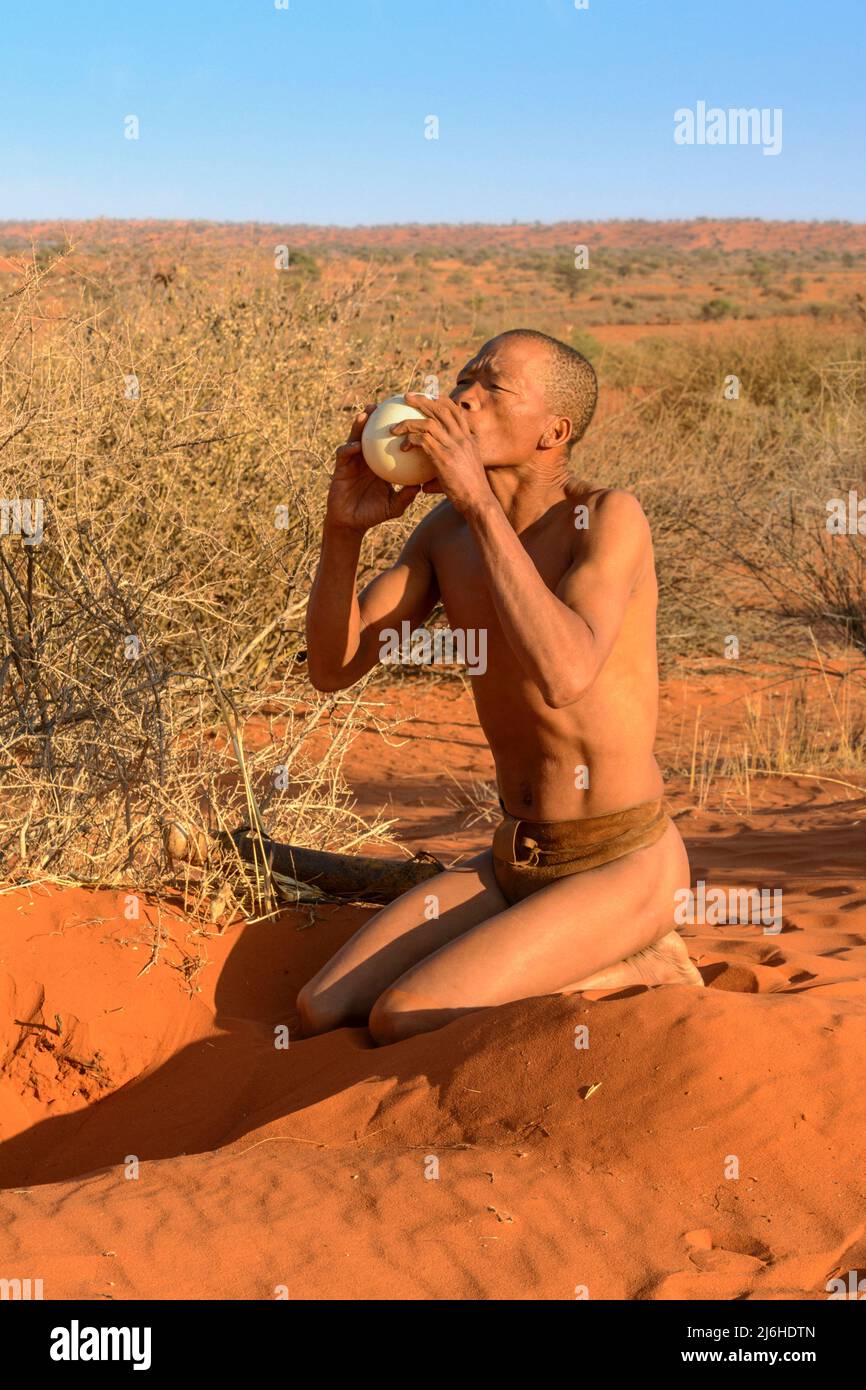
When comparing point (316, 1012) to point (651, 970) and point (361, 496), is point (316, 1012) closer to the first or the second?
point (651, 970)

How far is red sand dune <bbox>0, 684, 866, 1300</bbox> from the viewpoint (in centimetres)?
231

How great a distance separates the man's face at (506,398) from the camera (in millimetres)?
3279

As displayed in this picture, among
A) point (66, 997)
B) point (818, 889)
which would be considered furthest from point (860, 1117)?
point (818, 889)

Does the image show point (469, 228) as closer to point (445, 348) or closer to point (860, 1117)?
point (445, 348)

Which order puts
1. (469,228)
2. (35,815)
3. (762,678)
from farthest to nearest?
1. (469,228)
2. (762,678)
3. (35,815)

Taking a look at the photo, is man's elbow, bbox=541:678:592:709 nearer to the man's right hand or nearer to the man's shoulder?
the man's shoulder

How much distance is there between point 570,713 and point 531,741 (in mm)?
146

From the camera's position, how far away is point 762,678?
363 inches

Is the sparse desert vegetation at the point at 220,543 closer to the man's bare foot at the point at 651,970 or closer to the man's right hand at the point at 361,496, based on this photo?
the man's right hand at the point at 361,496

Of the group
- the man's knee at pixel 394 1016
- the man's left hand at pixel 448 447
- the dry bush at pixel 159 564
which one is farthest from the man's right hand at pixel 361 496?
the man's knee at pixel 394 1016

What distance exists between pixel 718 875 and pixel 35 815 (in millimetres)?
2379

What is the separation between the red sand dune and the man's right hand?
1.19 meters

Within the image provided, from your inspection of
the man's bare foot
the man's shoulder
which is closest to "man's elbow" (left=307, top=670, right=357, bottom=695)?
the man's shoulder

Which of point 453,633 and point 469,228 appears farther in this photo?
point 469,228
